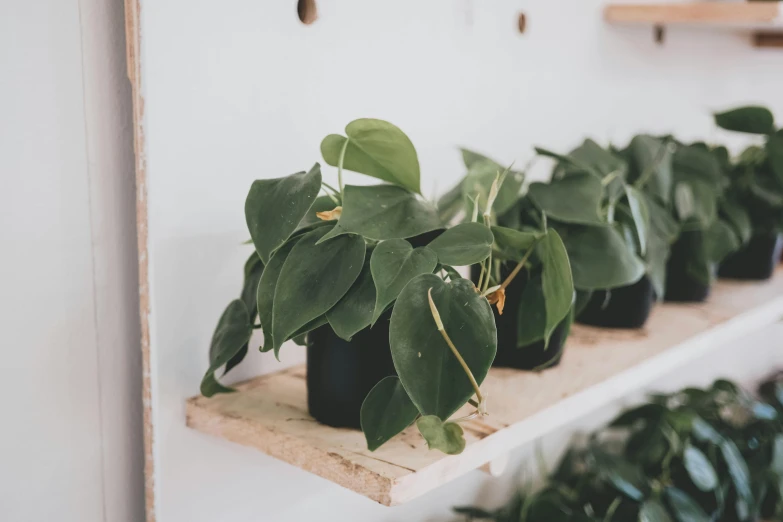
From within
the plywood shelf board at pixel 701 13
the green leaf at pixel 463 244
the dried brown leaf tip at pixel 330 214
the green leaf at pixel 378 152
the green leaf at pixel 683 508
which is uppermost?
the plywood shelf board at pixel 701 13

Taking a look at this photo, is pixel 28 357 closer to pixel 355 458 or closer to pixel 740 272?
pixel 355 458

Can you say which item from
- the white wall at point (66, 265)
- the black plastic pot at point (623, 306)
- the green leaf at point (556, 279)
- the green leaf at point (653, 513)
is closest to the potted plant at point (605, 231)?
the black plastic pot at point (623, 306)

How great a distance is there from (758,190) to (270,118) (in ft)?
2.60

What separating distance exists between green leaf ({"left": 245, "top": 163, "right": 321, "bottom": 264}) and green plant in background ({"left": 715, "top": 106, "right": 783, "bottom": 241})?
30.8 inches

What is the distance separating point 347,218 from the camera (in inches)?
22.0

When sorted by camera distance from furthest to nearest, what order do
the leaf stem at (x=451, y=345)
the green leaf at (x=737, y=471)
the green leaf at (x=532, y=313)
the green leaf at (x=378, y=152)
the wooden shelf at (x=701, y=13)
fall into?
1. the green leaf at (x=737, y=471)
2. the wooden shelf at (x=701, y=13)
3. the green leaf at (x=532, y=313)
4. the green leaf at (x=378, y=152)
5. the leaf stem at (x=451, y=345)

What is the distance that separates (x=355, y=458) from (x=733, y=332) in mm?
682

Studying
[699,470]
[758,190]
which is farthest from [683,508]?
[758,190]

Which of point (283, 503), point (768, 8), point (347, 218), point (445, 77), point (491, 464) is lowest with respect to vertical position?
point (283, 503)

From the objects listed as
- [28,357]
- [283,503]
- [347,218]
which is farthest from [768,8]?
[28,357]

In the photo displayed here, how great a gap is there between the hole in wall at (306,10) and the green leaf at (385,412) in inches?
15.6

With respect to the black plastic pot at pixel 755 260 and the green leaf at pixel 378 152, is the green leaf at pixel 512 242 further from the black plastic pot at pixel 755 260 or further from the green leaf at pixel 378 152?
the black plastic pot at pixel 755 260

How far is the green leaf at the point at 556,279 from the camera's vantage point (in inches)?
23.7

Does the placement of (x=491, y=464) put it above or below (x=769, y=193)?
below
